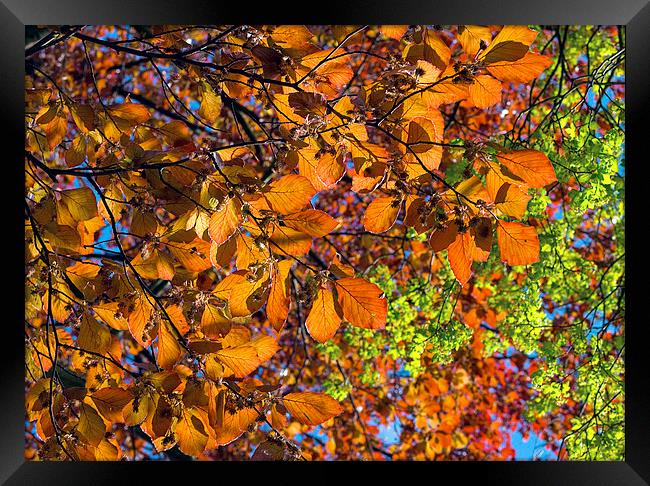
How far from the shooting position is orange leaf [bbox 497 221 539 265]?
146cm

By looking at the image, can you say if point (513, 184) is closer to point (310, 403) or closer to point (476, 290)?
point (310, 403)

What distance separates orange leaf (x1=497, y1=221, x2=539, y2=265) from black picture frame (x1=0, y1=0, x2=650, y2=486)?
0.55m

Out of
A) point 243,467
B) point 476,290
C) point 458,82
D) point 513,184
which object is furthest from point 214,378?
point 476,290

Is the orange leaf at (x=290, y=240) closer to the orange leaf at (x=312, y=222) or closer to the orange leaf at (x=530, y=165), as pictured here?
the orange leaf at (x=312, y=222)

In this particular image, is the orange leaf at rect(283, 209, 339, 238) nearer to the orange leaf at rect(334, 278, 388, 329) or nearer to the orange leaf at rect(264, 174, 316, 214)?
the orange leaf at rect(264, 174, 316, 214)

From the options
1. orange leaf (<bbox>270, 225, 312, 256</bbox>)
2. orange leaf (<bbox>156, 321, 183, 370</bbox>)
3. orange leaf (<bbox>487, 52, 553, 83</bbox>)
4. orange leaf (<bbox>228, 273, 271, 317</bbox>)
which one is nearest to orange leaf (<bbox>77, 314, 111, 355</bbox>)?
orange leaf (<bbox>156, 321, 183, 370</bbox>)

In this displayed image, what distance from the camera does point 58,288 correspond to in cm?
208

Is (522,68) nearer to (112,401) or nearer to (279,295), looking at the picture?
(279,295)
